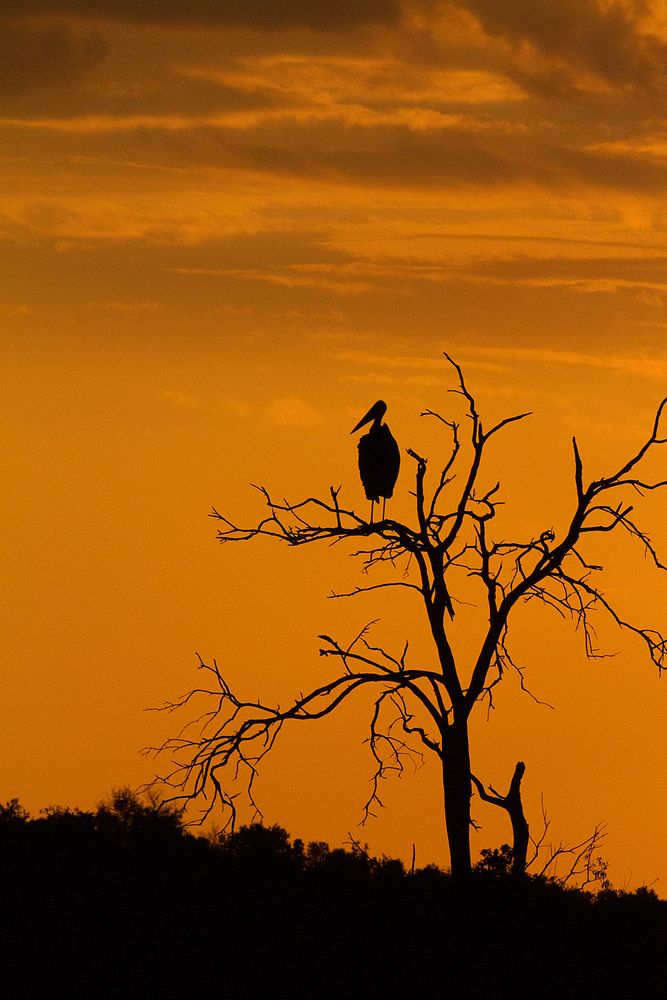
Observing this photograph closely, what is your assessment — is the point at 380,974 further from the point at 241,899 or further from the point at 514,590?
the point at 514,590

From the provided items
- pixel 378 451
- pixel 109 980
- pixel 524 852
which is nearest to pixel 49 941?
pixel 109 980

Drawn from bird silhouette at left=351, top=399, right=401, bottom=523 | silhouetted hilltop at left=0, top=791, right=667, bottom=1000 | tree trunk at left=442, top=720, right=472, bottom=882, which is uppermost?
bird silhouette at left=351, top=399, right=401, bottom=523

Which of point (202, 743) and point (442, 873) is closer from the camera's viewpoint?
point (202, 743)

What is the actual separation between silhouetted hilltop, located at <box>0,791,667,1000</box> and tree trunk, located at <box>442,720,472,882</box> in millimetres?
396

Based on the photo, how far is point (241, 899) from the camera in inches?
798

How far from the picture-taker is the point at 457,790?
65.5ft

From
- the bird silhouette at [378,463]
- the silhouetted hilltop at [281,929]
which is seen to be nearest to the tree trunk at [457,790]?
the silhouetted hilltop at [281,929]

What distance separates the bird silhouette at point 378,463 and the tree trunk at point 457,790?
4.05m

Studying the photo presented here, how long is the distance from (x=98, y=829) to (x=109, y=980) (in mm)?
4748

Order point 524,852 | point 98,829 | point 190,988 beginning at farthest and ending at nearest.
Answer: point 98,829, point 524,852, point 190,988

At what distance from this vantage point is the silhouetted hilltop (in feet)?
59.3

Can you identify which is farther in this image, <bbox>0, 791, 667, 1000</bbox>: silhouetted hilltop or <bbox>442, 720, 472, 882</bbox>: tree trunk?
<bbox>442, 720, 472, 882</bbox>: tree trunk

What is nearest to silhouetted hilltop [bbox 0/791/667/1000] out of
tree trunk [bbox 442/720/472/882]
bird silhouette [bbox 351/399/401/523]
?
tree trunk [bbox 442/720/472/882]

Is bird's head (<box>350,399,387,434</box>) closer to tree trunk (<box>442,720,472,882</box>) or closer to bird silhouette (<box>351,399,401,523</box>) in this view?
bird silhouette (<box>351,399,401,523</box>)
